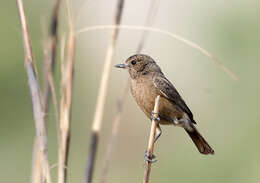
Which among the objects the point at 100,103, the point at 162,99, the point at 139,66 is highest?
the point at 139,66

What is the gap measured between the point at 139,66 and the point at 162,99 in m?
0.48

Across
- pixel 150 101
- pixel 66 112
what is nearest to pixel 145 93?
pixel 150 101

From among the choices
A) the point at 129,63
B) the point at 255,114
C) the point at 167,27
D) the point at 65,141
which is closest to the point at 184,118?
the point at 129,63

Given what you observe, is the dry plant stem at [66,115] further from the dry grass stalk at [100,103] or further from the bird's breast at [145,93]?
the bird's breast at [145,93]

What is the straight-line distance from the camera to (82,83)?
10.5 meters

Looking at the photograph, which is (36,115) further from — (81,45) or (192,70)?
(81,45)

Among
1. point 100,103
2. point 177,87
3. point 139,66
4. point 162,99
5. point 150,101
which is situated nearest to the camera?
point 100,103

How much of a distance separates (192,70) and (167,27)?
134 centimetres

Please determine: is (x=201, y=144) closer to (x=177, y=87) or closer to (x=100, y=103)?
(x=100, y=103)

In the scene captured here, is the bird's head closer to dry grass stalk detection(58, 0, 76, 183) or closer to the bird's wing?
the bird's wing

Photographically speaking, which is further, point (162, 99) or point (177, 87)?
point (177, 87)

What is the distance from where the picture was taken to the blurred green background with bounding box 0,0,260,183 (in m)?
7.63

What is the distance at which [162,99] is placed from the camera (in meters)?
4.89

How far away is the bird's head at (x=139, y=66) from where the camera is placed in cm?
514
